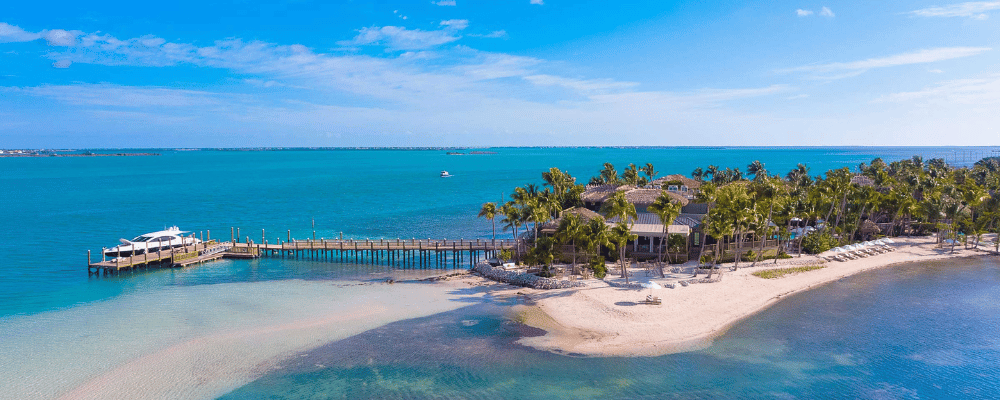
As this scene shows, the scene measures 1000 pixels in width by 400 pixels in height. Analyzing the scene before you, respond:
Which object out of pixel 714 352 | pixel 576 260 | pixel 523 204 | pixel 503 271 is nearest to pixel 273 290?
pixel 503 271

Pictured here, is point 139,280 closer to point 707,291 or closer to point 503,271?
point 503,271

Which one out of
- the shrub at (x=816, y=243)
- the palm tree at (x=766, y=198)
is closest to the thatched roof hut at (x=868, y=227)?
the shrub at (x=816, y=243)

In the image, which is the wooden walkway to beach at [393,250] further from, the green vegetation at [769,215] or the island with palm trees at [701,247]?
the island with palm trees at [701,247]

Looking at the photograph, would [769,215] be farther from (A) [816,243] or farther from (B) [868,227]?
(B) [868,227]

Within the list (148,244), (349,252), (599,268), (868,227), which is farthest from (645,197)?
(148,244)

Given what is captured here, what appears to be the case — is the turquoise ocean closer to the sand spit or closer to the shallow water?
the shallow water

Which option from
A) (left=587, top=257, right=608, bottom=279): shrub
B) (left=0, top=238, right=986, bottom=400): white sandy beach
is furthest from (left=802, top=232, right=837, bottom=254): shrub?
(left=587, top=257, right=608, bottom=279): shrub
